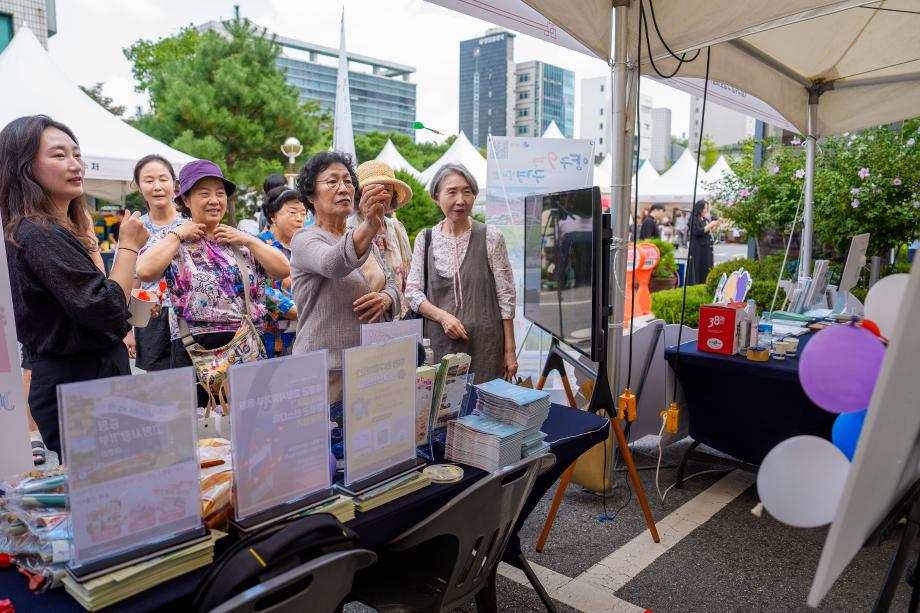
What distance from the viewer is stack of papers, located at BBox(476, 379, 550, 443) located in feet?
6.23

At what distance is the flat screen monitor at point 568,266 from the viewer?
2605 millimetres

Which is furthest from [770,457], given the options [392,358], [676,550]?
[676,550]

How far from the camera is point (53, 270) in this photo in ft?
5.88

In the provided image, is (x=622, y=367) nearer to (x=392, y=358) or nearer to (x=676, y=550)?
(x=676, y=550)

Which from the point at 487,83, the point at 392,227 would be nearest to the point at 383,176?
the point at 392,227

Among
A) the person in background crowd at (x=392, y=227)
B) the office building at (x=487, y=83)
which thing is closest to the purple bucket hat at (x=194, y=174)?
the person in background crowd at (x=392, y=227)

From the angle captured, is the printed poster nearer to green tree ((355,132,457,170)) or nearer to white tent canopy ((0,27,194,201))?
white tent canopy ((0,27,194,201))

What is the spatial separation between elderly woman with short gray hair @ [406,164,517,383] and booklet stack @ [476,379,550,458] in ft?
3.40

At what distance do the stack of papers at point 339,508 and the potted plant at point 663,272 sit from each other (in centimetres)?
994

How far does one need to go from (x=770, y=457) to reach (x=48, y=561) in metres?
1.29

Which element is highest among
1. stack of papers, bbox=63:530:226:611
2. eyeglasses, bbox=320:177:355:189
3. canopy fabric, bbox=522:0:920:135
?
canopy fabric, bbox=522:0:920:135

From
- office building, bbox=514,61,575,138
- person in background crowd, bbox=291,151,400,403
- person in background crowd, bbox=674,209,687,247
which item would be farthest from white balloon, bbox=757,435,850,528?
office building, bbox=514,61,575,138

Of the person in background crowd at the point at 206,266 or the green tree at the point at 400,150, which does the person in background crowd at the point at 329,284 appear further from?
the green tree at the point at 400,150

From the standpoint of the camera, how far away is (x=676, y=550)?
111 inches
